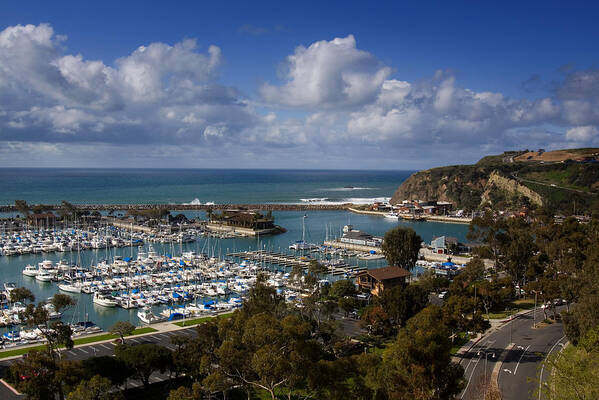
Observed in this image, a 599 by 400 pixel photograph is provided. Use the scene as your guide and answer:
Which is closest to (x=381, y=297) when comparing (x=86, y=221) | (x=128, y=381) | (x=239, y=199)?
(x=128, y=381)

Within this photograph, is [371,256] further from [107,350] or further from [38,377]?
[38,377]

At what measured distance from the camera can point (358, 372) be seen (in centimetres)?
1755

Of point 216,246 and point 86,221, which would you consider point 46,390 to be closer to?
point 216,246

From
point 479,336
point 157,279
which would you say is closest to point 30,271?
point 157,279

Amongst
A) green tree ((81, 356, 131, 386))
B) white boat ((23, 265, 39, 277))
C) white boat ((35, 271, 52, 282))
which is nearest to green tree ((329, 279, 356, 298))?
green tree ((81, 356, 131, 386))

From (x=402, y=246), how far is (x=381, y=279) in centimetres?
657

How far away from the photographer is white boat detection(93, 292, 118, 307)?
135ft

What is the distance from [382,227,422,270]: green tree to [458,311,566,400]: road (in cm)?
1338

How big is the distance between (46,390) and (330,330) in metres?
14.6

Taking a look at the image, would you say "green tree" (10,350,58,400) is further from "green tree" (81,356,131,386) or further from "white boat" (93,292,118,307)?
"white boat" (93,292,118,307)

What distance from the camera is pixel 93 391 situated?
56.5ft

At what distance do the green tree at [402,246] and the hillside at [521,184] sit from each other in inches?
2613

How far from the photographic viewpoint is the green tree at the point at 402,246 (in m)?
45.1

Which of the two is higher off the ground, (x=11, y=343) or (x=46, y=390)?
(x=46, y=390)
